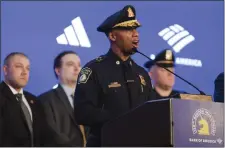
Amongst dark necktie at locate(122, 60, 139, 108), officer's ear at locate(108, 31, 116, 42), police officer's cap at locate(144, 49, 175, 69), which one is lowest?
dark necktie at locate(122, 60, 139, 108)

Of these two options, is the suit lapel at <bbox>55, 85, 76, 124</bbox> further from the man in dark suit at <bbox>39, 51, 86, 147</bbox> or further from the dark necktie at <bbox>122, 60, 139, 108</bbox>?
the dark necktie at <bbox>122, 60, 139, 108</bbox>

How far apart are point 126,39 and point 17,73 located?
109 centimetres

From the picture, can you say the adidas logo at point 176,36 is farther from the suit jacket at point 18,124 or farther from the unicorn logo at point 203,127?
the unicorn logo at point 203,127

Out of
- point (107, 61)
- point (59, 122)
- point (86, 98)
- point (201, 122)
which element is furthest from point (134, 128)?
point (59, 122)

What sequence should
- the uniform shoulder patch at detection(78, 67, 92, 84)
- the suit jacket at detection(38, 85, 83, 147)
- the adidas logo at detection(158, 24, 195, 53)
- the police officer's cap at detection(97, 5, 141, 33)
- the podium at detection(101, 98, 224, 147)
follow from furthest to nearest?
the adidas logo at detection(158, 24, 195, 53) < the suit jacket at detection(38, 85, 83, 147) < the police officer's cap at detection(97, 5, 141, 33) < the uniform shoulder patch at detection(78, 67, 92, 84) < the podium at detection(101, 98, 224, 147)

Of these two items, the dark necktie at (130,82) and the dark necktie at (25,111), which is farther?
the dark necktie at (25,111)

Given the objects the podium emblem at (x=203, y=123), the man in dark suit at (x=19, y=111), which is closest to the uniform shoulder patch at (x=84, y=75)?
the podium emblem at (x=203, y=123)

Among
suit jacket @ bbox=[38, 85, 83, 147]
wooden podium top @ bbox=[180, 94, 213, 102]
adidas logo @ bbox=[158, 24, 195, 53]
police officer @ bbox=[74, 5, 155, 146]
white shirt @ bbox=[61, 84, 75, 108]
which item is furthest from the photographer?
adidas logo @ bbox=[158, 24, 195, 53]

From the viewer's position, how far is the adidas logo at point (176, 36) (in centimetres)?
430

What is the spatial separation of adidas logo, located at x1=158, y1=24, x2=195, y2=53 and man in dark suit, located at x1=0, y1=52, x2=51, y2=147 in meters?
1.24

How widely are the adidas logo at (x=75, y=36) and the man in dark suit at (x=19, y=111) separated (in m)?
0.32

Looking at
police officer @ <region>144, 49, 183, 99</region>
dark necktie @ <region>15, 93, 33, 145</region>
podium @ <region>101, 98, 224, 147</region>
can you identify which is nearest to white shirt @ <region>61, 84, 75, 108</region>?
dark necktie @ <region>15, 93, 33, 145</region>

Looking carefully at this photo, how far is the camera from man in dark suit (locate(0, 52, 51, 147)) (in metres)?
3.43

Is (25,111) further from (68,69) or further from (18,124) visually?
(68,69)
